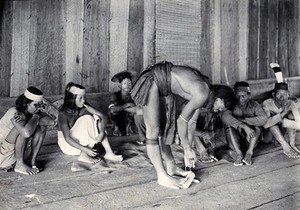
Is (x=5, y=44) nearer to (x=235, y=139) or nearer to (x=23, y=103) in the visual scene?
(x=23, y=103)

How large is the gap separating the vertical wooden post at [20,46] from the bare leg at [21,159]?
1309 millimetres

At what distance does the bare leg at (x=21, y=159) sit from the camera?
413cm

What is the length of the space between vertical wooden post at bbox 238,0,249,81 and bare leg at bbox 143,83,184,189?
3819 mm

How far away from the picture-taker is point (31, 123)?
411cm

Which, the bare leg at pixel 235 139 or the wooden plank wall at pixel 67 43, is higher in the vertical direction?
the wooden plank wall at pixel 67 43

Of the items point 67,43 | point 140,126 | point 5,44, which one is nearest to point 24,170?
point 140,126

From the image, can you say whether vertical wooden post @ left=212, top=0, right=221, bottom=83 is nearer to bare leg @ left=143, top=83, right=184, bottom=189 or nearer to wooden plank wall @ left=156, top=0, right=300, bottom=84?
wooden plank wall @ left=156, top=0, right=300, bottom=84

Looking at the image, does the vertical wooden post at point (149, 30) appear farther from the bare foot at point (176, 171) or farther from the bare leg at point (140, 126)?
the bare foot at point (176, 171)

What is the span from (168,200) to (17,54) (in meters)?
2.82

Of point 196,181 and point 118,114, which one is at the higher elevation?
point 118,114

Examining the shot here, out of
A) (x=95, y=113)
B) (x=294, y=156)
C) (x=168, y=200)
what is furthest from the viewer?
(x=294, y=156)

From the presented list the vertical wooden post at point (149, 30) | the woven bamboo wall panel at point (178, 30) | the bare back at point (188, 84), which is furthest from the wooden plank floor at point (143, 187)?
the woven bamboo wall panel at point (178, 30)

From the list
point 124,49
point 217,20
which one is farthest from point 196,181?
point 217,20

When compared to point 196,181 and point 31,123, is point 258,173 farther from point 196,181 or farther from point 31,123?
point 31,123
